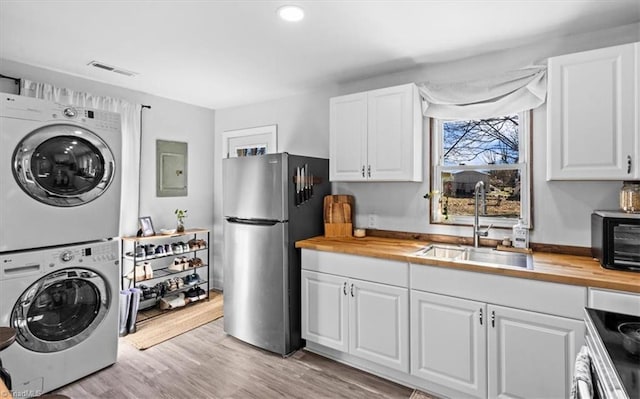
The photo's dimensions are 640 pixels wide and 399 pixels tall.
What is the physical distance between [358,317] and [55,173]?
2.37m

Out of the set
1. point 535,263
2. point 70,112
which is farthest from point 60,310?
point 535,263

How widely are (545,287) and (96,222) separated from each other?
299 cm

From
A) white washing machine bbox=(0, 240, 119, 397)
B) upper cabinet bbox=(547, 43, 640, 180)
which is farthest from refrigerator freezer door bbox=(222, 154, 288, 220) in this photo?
upper cabinet bbox=(547, 43, 640, 180)

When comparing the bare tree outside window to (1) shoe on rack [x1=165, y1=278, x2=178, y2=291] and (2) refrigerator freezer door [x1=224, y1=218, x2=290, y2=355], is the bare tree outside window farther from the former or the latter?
(1) shoe on rack [x1=165, y1=278, x2=178, y2=291]

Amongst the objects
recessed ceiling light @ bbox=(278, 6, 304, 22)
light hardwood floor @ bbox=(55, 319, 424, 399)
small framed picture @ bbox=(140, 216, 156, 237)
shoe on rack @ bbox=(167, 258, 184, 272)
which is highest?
recessed ceiling light @ bbox=(278, 6, 304, 22)

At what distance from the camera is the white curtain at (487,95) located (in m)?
2.33

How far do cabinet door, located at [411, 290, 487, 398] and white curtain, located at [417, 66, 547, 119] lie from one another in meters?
1.46

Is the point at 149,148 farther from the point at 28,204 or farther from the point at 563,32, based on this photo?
the point at 563,32

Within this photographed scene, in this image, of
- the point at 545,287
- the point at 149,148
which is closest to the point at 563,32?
the point at 545,287

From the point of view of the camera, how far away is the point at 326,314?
8.71 ft

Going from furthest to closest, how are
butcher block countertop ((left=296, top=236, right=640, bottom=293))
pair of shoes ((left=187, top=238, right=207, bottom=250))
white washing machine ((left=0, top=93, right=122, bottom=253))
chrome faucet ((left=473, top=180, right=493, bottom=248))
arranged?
pair of shoes ((left=187, top=238, right=207, bottom=250)), chrome faucet ((left=473, top=180, right=493, bottom=248)), white washing machine ((left=0, top=93, right=122, bottom=253)), butcher block countertop ((left=296, top=236, right=640, bottom=293))

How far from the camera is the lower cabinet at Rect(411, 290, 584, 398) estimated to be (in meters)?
1.78

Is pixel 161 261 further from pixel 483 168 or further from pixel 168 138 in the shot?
pixel 483 168

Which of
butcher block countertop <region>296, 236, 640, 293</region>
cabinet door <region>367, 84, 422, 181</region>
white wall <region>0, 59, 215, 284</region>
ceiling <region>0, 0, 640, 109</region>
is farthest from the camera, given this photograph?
white wall <region>0, 59, 215, 284</region>
